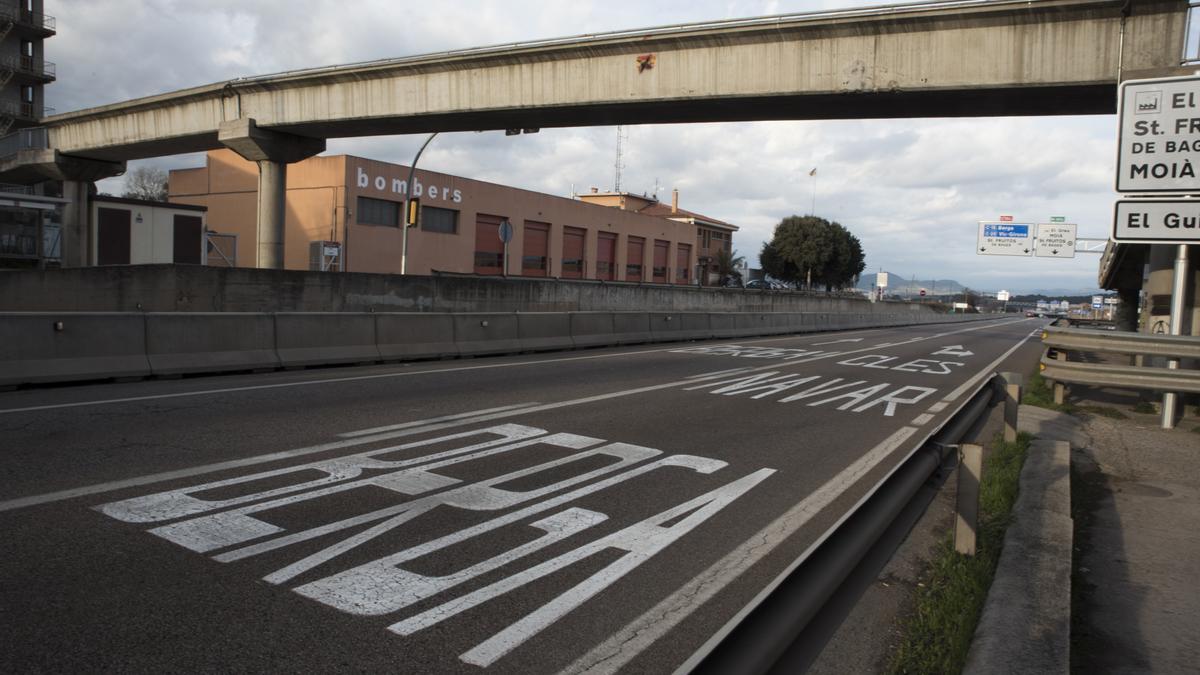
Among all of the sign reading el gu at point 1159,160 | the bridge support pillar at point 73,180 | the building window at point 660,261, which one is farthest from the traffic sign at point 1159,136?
the building window at point 660,261

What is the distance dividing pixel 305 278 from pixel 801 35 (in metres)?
12.6

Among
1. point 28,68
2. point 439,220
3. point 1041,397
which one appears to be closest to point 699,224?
point 439,220

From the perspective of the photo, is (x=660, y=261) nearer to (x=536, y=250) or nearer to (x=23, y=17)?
(x=536, y=250)

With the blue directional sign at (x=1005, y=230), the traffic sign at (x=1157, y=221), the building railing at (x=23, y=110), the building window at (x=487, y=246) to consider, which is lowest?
the traffic sign at (x=1157, y=221)

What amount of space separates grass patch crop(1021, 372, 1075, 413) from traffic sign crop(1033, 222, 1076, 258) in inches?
1483

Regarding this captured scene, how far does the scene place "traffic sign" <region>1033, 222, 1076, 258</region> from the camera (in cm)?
4578

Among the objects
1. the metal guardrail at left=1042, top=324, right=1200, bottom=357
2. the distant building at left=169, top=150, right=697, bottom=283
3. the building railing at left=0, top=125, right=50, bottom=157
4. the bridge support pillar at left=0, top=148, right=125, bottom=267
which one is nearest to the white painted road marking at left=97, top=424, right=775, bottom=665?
the metal guardrail at left=1042, top=324, right=1200, bottom=357

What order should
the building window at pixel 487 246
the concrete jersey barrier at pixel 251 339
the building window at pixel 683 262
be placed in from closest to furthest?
the concrete jersey barrier at pixel 251 339, the building window at pixel 487 246, the building window at pixel 683 262

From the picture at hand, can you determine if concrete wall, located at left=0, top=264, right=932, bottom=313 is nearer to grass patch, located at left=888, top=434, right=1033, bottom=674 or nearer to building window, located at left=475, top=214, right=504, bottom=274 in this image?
grass patch, located at left=888, top=434, right=1033, bottom=674

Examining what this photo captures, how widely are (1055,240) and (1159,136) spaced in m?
44.2

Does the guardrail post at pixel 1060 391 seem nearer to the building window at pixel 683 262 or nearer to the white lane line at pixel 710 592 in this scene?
the white lane line at pixel 710 592

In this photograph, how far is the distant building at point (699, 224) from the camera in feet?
274

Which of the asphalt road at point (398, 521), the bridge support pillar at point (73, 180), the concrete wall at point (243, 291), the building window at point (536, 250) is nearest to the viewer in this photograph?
the asphalt road at point (398, 521)

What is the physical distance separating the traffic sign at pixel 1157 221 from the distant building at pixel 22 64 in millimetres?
62043
